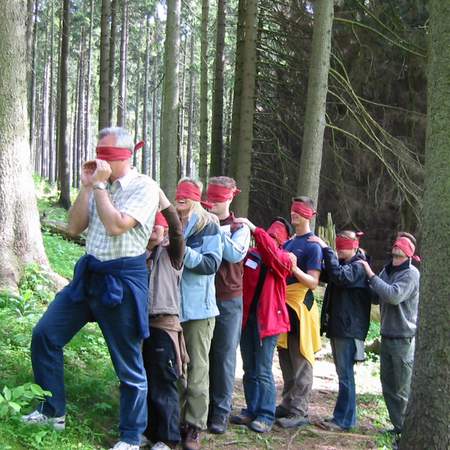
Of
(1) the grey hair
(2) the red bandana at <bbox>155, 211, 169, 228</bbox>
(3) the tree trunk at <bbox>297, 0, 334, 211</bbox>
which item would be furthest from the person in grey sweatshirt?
(3) the tree trunk at <bbox>297, 0, 334, 211</bbox>

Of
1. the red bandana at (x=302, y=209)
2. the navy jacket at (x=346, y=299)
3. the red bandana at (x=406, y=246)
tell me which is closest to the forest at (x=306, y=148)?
the red bandana at (x=406, y=246)

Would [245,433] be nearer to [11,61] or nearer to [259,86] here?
[11,61]

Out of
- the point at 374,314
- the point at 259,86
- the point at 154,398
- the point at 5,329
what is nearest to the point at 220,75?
the point at 259,86

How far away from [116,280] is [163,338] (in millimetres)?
729

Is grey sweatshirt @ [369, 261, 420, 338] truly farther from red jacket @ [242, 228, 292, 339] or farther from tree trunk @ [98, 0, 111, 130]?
tree trunk @ [98, 0, 111, 130]

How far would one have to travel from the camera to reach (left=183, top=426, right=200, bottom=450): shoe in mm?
4699

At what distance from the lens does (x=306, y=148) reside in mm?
10727

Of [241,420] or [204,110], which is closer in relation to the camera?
[241,420]

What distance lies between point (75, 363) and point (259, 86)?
1089 centimetres

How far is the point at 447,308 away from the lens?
4.15 meters

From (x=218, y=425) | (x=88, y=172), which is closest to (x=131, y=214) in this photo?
(x=88, y=172)

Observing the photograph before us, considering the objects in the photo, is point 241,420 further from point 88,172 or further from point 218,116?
point 218,116

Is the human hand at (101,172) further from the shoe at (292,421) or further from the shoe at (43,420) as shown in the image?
the shoe at (292,421)

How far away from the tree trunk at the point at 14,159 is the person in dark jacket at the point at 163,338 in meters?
2.69
